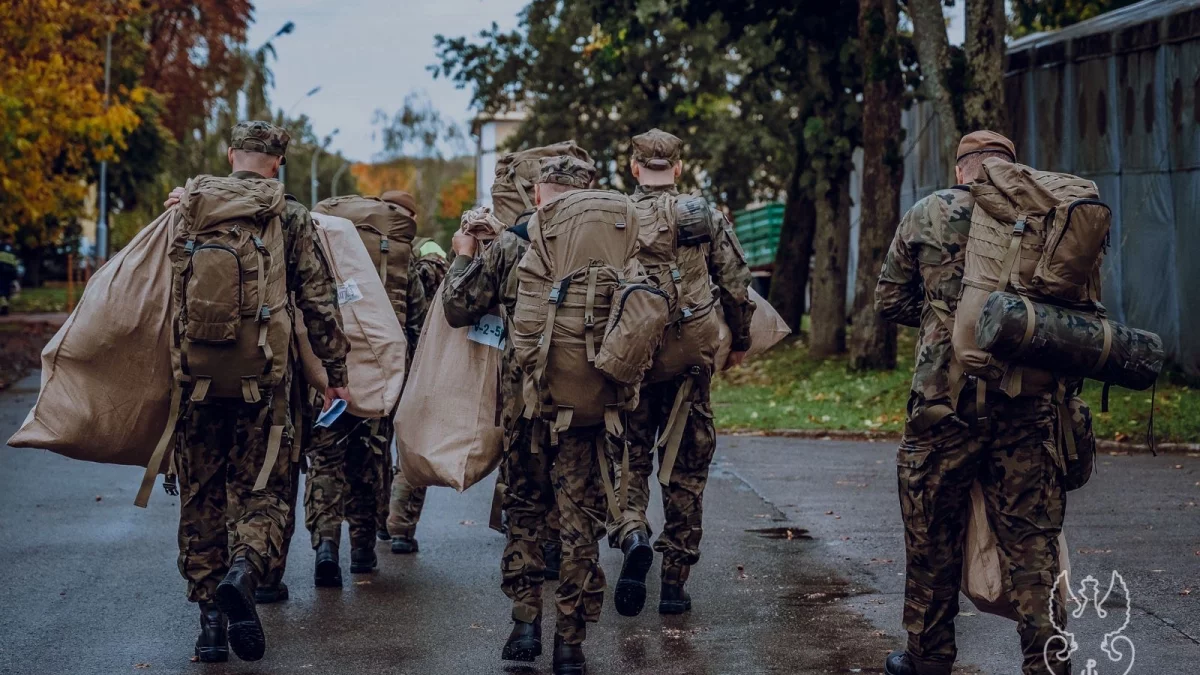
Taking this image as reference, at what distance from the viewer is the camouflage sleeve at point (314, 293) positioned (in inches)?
247

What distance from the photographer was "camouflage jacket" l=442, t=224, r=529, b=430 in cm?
611

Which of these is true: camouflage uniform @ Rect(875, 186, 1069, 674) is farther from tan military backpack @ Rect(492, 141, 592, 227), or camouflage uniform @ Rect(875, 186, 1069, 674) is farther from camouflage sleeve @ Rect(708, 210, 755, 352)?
tan military backpack @ Rect(492, 141, 592, 227)

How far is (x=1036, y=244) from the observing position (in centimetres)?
520

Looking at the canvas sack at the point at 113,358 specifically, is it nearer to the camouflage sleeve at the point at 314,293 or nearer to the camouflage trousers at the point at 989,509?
the camouflage sleeve at the point at 314,293

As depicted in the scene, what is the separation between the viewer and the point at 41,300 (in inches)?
1563

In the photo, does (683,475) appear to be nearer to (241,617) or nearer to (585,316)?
(585,316)

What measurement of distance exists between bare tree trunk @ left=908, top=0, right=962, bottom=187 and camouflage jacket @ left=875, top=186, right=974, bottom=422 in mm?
9429

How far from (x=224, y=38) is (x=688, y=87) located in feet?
52.9

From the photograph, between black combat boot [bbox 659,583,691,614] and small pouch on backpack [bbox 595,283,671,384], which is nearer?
small pouch on backpack [bbox 595,283,671,384]

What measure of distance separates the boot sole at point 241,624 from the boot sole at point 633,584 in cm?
158

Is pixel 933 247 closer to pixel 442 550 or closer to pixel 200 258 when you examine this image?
pixel 200 258

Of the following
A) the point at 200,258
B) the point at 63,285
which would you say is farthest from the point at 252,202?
the point at 63,285

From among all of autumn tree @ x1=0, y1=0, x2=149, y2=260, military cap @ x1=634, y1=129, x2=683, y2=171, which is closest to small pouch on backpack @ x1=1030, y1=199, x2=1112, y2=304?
military cap @ x1=634, y1=129, x2=683, y2=171

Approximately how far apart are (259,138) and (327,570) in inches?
90.8
